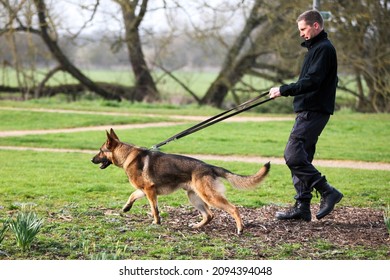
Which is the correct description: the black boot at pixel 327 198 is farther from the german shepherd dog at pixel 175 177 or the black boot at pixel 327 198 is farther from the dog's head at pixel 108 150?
the dog's head at pixel 108 150

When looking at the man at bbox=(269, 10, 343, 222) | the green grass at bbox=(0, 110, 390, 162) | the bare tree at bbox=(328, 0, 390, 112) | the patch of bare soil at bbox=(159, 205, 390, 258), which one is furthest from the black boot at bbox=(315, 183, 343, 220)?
the bare tree at bbox=(328, 0, 390, 112)

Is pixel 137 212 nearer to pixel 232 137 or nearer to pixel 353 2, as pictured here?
pixel 232 137

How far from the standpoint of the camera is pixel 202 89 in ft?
121

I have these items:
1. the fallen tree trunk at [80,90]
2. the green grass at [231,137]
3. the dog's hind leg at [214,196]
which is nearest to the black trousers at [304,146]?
the dog's hind leg at [214,196]

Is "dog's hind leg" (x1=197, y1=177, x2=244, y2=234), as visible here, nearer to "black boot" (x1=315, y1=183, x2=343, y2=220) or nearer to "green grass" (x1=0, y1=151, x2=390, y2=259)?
"green grass" (x1=0, y1=151, x2=390, y2=259)

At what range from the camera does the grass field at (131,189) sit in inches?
287

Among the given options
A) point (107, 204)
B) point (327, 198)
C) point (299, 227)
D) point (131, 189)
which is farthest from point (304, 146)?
point (131, 189)

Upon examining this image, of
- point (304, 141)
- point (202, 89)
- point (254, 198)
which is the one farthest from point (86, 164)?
point (202, 89)

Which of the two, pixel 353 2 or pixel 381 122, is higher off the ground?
pixel 353 2

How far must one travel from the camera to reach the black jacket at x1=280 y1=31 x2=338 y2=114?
8030mm

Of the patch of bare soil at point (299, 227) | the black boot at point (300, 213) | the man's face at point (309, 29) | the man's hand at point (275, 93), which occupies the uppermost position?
the man's face at point (309, 29)

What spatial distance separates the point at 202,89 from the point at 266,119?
12.9m

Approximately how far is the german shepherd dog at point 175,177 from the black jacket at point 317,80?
94cm

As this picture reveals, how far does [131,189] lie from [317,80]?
15.1ft
